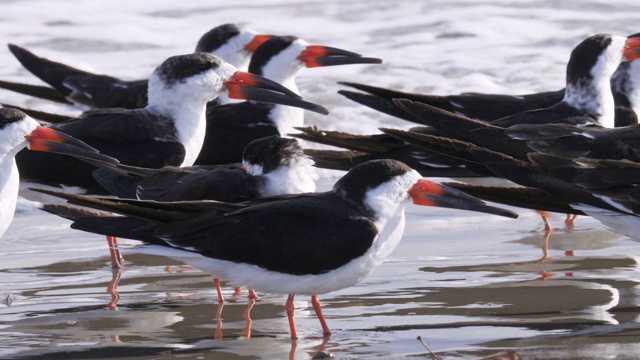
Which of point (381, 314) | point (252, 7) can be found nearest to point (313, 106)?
point (381, 314)

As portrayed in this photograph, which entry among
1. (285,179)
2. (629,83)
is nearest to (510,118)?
(629,83)

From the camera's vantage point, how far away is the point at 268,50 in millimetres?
9062

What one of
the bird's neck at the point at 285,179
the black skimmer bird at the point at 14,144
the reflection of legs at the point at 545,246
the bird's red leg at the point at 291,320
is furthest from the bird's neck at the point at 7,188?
the reflection of legs at the point at 545,246

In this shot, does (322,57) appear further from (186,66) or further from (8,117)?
(8,117)

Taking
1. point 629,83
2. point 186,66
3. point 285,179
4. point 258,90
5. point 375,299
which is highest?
point 186,66

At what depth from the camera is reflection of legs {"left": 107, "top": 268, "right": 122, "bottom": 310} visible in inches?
238

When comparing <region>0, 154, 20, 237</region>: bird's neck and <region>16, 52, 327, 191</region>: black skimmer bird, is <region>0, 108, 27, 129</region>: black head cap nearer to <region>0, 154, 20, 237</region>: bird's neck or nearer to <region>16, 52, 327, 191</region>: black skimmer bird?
<region>0, 154, 20, 237</region>: bird's neck

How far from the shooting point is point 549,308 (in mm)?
5621

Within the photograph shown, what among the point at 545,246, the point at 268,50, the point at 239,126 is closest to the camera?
the point at 545,246

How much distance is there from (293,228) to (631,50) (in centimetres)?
387

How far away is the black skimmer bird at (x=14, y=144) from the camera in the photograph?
5812 millimetres

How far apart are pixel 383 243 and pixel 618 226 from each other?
46.5 inches

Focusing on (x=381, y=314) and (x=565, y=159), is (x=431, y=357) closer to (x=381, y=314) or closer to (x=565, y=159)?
(x=381, y=314)

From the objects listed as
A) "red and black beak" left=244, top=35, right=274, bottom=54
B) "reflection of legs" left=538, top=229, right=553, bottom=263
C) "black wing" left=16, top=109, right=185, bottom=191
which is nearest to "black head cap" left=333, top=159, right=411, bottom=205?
"reflection of legs" left=538, top=229, right=553, bottom=263
